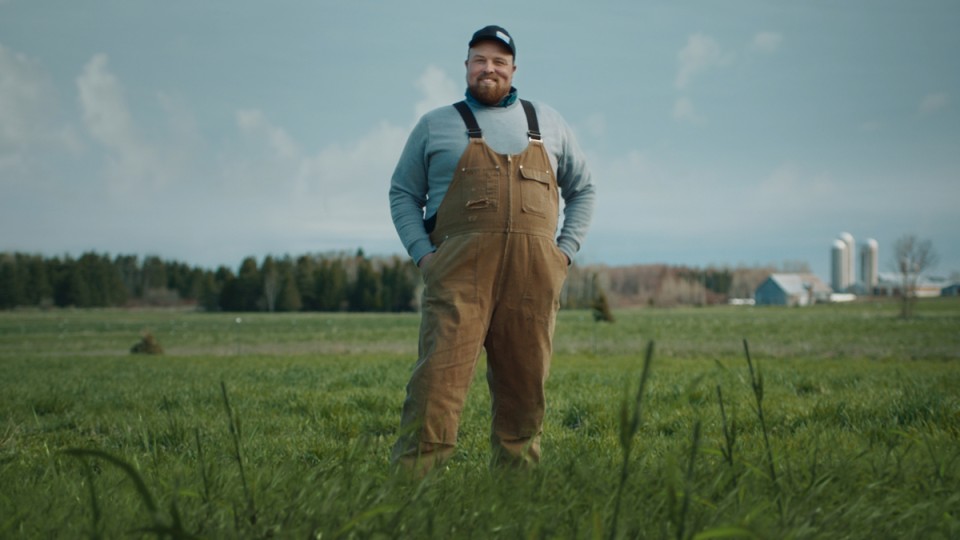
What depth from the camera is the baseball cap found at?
4.27 metres

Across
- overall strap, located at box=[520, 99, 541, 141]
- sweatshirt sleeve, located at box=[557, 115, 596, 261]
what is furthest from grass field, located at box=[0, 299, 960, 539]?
overall strap, located at box=[520, 99, 541, 141]

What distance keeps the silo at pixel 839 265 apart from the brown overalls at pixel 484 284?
161183mm

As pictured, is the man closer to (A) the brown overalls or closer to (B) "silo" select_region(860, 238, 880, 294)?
(A) the brown overalls

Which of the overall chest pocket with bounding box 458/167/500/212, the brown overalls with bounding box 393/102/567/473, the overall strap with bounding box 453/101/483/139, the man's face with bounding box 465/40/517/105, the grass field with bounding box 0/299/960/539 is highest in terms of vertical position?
the man's face with bounding box 465/40/517/105

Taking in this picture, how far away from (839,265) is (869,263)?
684cm

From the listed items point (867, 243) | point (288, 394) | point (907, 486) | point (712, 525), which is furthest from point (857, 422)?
point (867, 243)

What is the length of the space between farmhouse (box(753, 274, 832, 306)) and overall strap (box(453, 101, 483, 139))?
138m

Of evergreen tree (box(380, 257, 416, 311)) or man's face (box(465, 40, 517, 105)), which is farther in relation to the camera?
evergreen tree (box(380, 257, 416, 311))

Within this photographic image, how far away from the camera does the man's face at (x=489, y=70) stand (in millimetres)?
4262

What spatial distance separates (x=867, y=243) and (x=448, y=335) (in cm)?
16593

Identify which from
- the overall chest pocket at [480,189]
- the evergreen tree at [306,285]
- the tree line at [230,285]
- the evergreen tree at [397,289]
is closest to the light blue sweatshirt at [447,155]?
the overall chest pocket at [480,189]

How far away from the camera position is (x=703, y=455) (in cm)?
314

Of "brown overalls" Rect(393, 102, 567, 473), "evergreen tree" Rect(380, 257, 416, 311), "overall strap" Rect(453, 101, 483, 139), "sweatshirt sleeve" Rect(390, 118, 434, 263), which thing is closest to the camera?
"brown overalls" Rect(393, 102, 567, 473)

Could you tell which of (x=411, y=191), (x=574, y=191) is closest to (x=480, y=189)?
(x=411, y=191)
